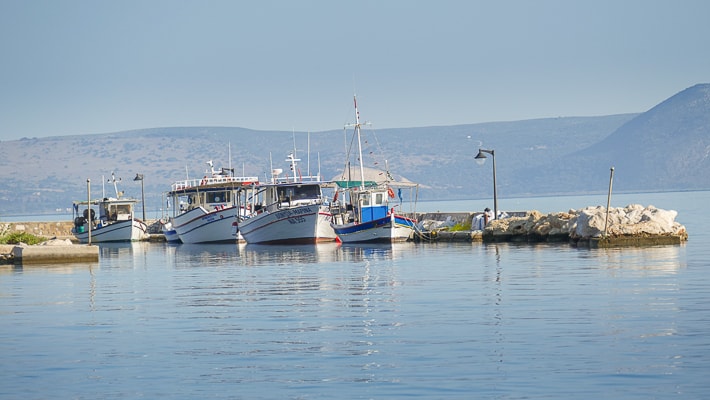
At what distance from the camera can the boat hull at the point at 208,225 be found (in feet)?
210

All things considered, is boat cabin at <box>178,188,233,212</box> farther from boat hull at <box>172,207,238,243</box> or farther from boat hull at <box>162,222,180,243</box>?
boat hull at <box>162,222,180,243</box>

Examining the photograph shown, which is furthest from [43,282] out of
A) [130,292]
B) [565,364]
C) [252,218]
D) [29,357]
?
[252,218]

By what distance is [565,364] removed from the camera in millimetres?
16281

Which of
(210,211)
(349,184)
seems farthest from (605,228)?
(210,211)

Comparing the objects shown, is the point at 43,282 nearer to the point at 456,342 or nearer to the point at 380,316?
the point at 380,316

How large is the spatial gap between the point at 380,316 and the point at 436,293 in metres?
4.59

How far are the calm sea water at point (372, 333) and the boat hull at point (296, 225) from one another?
21432 mm

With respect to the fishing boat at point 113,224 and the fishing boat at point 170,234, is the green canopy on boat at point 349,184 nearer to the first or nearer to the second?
the fishing boat at point 170,234

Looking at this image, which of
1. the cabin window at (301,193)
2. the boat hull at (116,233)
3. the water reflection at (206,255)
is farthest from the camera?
the boat hull at (116,233)

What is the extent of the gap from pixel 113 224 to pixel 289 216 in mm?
19551

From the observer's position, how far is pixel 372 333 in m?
20.0

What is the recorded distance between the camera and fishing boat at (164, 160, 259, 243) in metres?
64.1

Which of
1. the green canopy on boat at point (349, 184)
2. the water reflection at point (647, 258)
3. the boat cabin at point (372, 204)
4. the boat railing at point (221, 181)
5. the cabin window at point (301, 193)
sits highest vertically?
the boat railing at point (221, 181)

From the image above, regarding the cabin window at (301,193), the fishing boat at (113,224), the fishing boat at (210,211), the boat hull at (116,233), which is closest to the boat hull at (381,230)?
the cabin window at (301,193)
